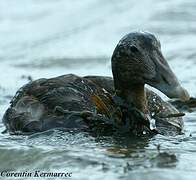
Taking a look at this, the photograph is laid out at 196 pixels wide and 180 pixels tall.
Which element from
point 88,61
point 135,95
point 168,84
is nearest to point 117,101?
point 135,95

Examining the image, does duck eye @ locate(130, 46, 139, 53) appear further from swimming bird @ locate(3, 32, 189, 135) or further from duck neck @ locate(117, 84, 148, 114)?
duck neck @ locate(117, 84, 148, 114)

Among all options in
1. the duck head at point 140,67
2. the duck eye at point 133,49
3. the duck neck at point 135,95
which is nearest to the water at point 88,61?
the duck neck at point 135,95

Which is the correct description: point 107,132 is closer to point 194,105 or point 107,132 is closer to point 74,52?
point 194,105

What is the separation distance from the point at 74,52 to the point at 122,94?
21.9ft

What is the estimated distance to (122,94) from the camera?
387 inches

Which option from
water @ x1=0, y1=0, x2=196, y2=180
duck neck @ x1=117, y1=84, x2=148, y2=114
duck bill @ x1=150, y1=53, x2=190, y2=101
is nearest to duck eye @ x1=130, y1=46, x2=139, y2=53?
duck bill @ x1=150, y1=53, x2=190, y2=101

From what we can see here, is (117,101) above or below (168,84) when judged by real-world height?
below

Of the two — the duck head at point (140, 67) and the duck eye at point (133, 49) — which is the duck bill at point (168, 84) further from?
the duck eye at point (133, 49)

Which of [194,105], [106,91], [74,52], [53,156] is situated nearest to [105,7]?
[74,52]

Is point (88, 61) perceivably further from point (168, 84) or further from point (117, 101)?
point (168, 84)

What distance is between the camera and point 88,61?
15.8m

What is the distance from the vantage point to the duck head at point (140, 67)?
30.3 ft

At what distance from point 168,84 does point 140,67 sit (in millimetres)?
459

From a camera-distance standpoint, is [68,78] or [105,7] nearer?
[68,78]
